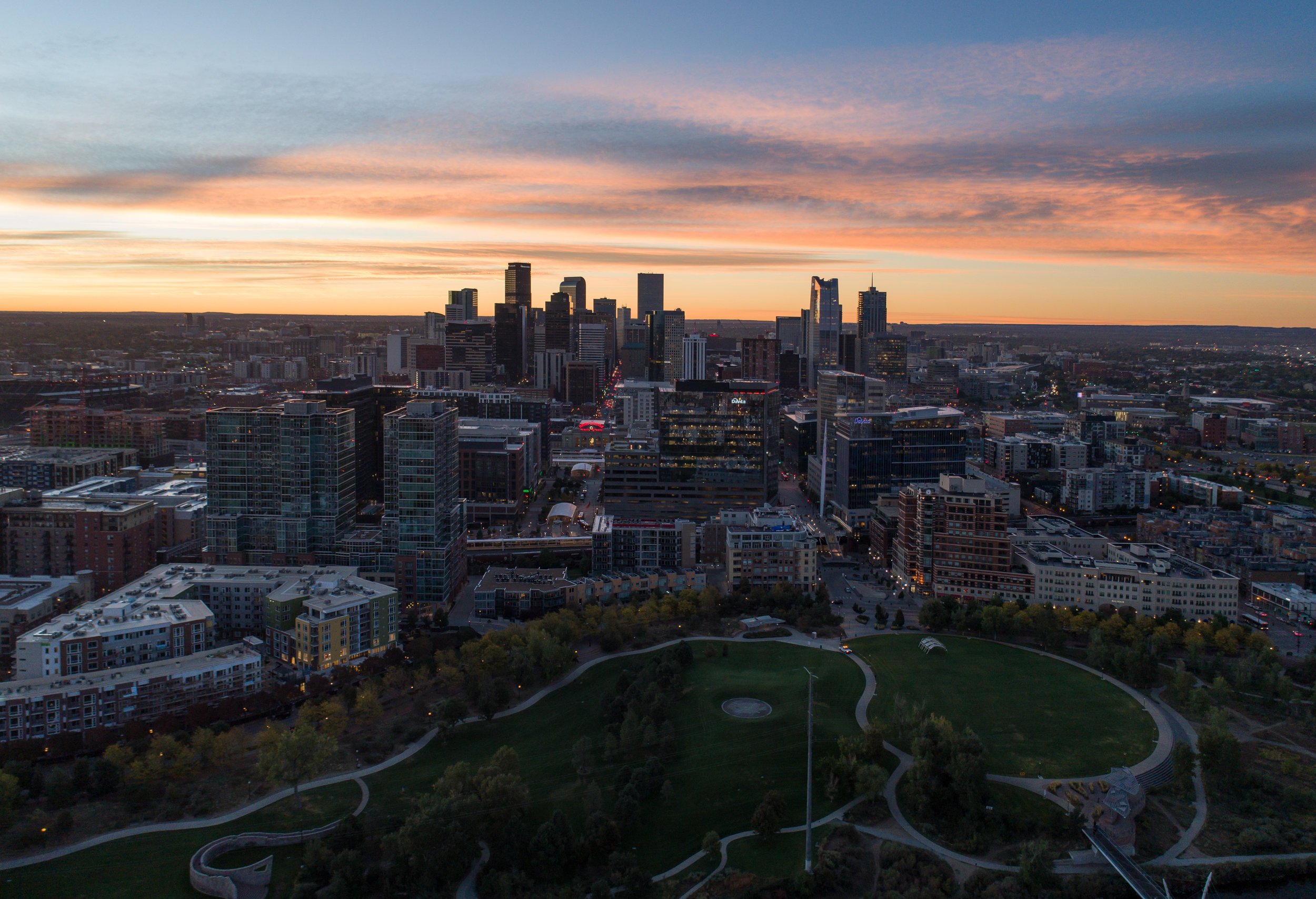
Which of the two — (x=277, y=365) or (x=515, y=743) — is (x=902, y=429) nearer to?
(x=515, y=743)

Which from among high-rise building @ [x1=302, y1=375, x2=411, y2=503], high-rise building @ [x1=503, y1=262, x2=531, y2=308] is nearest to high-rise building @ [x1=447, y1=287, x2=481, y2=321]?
high-rise building @ [x1=503, y1=262, x2=531, y2=308]

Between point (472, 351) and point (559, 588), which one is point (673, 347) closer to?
point (472, 351)

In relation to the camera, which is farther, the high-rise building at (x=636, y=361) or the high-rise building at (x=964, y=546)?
the high-rise building at (x=636, y=361)

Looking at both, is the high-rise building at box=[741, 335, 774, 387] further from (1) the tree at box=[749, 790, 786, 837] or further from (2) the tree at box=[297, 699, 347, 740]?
(1) the tree at box=[749, 790, 786, 837]

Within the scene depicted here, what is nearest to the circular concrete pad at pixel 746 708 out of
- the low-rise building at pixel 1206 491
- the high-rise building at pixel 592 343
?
the low-rise building at pixel 1206 491

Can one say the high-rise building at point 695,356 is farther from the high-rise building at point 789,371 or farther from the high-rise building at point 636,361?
the high-rise building at point 789,371

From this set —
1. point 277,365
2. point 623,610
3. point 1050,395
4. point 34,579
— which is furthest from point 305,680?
point 1050,395

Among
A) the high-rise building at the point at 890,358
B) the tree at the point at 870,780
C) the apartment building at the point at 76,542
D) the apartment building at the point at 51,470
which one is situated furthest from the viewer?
the high-rise building at the point at 890,358

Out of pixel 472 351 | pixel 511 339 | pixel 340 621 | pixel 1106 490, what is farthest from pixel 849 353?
pixel 340 621
